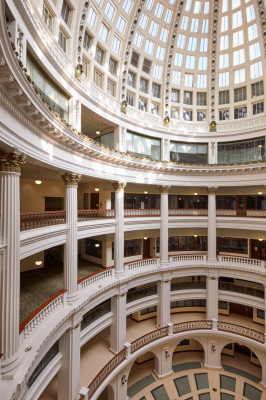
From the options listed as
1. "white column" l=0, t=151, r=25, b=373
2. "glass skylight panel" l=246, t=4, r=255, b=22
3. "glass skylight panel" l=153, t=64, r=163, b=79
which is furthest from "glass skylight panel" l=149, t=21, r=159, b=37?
"white column" l=0, t=151, r=25, b=373

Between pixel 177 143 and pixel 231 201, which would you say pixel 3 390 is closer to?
pixel 177 143

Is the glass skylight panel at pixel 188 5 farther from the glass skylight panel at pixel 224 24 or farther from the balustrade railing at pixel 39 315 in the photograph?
the balustrade railing at pixel 39 315

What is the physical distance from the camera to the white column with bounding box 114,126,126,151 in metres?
15.7

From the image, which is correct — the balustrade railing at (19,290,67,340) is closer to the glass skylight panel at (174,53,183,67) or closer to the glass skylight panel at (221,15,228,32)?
the glass skylight panel at (174,53,183,67)

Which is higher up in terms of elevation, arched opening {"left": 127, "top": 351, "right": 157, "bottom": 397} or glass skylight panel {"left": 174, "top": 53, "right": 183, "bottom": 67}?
glass skylight panel {"left": 174, "top": 53, "right": 183, "bottom": 67}

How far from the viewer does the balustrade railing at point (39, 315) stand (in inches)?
303

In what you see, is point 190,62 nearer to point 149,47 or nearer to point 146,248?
point 149,47

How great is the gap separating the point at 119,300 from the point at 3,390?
9449 mm

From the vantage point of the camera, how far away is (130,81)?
1695 centimetres

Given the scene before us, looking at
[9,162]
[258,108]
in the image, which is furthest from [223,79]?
[9,162]

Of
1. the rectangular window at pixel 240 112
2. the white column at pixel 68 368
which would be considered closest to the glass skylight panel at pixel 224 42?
the rectangular window at pixel 240 112

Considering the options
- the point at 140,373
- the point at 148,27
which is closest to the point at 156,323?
the point at 140,373

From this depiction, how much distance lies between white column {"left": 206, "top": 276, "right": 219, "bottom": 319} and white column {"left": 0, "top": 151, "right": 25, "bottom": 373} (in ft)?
54.4

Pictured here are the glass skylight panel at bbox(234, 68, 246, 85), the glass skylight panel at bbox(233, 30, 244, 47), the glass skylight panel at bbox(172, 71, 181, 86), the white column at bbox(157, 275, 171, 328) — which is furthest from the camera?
the glass skylight panel at bbox(172, 71, 181, 86)
